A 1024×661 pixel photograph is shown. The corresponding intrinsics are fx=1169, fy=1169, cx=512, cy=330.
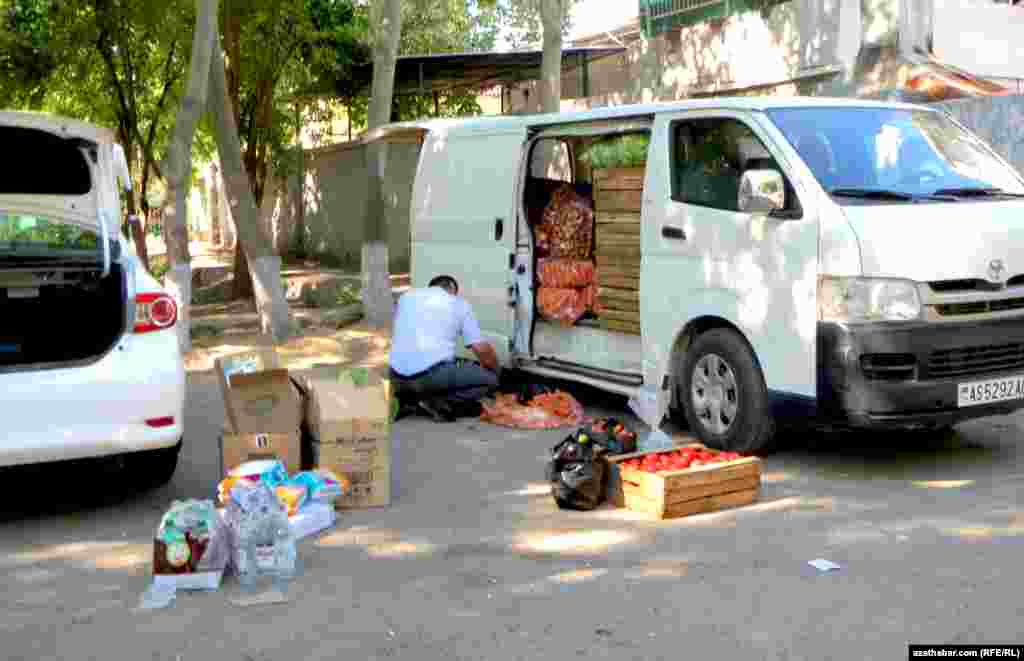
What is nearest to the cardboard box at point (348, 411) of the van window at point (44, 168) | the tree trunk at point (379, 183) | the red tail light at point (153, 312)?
the red tail light at point (153, 312)

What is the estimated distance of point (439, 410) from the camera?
8633mm

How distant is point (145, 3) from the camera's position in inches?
674

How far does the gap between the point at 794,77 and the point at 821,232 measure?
9039mm

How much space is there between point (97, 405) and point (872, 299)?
3.99 meters

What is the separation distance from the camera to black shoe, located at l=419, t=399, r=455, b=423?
8.61 meters

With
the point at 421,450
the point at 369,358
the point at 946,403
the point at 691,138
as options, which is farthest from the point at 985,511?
the point at 369,358

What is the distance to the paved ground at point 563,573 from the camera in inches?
169

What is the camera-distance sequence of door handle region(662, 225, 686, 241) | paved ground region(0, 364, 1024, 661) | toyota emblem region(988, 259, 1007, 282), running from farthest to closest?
door handle region(662, 225, 686, 241) → toyota emblem region(988, 259, 1007, 282) → paved ground region(0, 364, 1024, 661)

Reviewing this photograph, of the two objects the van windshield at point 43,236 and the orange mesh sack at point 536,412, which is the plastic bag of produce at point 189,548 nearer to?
the van windshield at point 43,236

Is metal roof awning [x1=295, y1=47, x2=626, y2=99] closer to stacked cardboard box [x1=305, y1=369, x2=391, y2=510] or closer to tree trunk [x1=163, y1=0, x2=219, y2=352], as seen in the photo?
tree trunk [x1=163, y1=0, x2=219, y2=352]

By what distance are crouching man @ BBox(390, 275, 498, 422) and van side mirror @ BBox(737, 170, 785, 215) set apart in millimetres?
2662

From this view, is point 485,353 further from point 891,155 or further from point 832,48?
point 832,48

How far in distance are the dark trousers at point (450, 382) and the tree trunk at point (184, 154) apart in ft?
11.0

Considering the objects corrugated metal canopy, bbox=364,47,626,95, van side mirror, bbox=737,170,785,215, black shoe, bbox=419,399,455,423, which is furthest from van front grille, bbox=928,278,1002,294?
A: corrugated metal canopy, bbox=364,47,626,95
